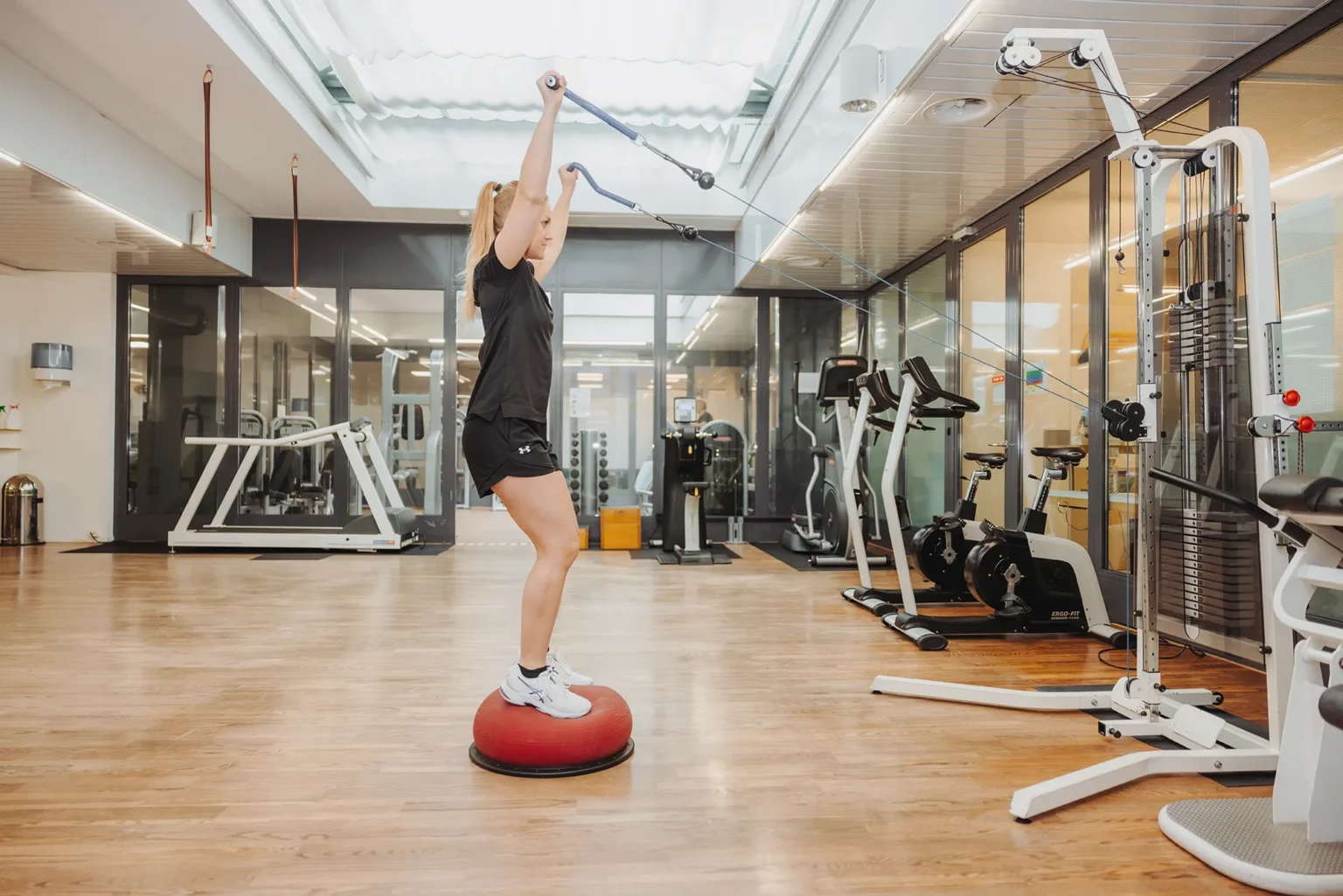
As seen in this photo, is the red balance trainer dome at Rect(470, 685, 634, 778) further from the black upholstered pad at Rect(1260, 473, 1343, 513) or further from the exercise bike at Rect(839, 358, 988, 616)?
the exercise bike at Rect(839, 358, 988, 616)

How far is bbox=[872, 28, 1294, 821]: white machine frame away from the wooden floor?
2.6 inches

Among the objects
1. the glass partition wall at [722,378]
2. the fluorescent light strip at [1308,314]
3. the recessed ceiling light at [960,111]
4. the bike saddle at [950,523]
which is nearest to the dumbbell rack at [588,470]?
the glass partition wall at [722,378]

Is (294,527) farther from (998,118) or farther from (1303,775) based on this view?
(1303,775)

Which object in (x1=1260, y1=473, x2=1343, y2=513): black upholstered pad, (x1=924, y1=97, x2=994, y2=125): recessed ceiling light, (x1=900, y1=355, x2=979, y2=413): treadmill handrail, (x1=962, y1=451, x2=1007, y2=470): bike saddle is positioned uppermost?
(x1=924, y1=97, x2=994, y2=125): recessed ceiling light

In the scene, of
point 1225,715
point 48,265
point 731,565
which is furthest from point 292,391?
point 1225,715

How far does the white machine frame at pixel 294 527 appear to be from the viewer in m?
6.66

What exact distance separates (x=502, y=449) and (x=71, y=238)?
20.3ft

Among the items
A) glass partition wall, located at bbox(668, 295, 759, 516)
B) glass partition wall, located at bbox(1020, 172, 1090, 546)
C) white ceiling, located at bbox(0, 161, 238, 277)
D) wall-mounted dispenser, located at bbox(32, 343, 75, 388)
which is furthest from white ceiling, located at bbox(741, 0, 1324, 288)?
wall-mounted dispenser, located at bbox(32, 343, 75, 388)

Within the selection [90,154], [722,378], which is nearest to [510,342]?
[90,154]

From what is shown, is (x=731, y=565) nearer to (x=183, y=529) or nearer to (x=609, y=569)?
(x=609, y=569)

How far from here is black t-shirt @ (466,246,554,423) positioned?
6.89ft

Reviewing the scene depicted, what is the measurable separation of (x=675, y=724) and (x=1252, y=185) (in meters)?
2.24

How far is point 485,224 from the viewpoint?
7.18ft

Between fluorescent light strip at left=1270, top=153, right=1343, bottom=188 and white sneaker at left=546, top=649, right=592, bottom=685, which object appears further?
→ fluorescent light strip at left=1270, top=153, right=1343, bottom=188
